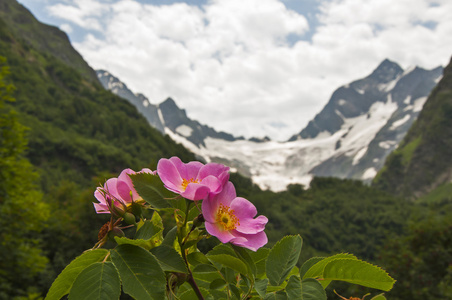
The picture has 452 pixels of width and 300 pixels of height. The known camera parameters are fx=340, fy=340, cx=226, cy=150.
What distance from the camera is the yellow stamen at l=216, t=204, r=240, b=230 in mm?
922

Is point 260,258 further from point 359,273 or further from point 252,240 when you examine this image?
point 359,273

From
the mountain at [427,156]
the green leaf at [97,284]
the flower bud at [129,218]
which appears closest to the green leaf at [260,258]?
the flower bud at [129,218]

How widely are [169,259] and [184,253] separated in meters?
0.10

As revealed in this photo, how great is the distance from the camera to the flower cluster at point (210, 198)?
34.8 inches

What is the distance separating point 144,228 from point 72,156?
69.2 m

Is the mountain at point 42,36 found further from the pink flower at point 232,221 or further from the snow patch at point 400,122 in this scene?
the snow patch at point 400,122

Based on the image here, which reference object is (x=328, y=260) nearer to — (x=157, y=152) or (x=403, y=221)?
(x=403, y=221)

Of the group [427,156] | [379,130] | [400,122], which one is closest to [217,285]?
[427,156]

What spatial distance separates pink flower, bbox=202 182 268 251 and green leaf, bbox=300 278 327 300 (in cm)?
15

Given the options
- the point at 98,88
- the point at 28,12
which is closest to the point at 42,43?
the point at 28,12

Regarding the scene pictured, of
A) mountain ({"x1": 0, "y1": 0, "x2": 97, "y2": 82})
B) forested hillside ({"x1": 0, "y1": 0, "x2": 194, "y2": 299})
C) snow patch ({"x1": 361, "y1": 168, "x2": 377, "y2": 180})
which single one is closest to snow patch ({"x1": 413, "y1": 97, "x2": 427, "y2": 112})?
snow patch ({"x1": 361, "y1": 168, "x2": 377, "y2": 180})

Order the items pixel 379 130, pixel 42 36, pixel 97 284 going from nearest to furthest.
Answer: pixel 97 284, pixel 42 36, pixel 379 130

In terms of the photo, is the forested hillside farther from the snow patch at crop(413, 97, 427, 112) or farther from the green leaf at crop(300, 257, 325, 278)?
the snow patch at crop(413, 97, 427, 112)

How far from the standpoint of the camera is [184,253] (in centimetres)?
94
